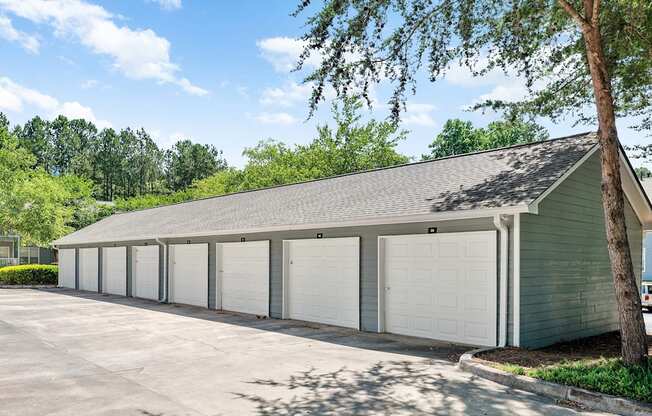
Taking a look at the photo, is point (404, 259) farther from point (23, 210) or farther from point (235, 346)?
point (23, 210)

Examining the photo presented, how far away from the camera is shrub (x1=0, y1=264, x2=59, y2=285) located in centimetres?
2644

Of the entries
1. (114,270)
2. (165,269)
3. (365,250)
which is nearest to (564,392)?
(365,250)

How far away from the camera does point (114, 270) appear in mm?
21766

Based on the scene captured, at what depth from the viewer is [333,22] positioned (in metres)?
8.72

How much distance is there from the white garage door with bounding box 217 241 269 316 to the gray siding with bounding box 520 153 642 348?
7.04 metres

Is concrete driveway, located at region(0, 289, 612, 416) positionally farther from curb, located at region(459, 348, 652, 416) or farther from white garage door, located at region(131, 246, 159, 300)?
white garage door, located at region(131, 246, 159, 300)

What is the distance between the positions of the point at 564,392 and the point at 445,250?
4.00 metres

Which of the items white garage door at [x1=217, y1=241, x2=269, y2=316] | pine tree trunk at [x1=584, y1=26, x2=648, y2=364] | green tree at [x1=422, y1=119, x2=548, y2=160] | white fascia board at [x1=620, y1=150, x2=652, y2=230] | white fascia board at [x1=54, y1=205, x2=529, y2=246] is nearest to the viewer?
pine tree trunk at [x1=584, y1=26, x2=648, y2=364]

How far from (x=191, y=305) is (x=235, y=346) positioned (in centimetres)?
794

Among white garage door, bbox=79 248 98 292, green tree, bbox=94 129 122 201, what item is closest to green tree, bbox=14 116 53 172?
green tree, bbox=94 129 122 201

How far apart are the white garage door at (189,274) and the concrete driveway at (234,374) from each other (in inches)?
170

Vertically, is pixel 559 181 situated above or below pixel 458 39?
below

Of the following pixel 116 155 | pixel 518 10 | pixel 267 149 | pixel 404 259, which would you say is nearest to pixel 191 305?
pixel 404 259

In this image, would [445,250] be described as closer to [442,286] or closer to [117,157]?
[442,286]
